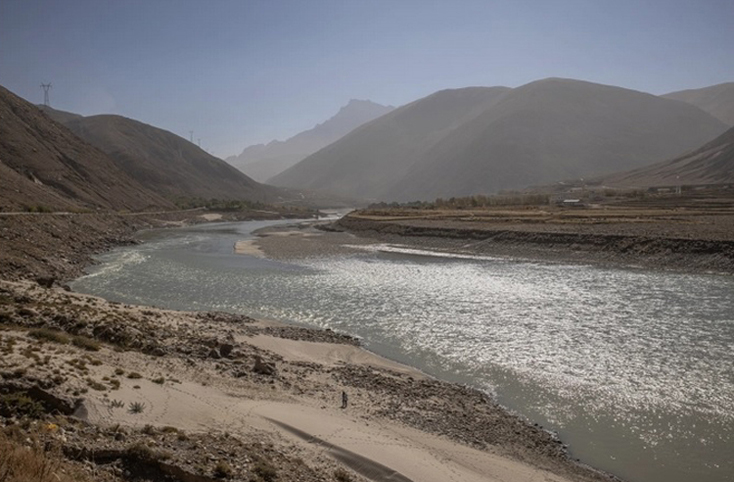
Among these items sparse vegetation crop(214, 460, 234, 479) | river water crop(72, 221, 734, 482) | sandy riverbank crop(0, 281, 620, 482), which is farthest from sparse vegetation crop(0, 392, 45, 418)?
river water crop(72, 221, 734, 482)

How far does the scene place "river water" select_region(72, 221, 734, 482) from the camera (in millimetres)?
12477

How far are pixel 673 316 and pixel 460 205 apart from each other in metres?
81.0

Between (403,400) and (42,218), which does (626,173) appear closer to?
(42,218)

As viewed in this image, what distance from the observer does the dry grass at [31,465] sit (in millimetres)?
6312

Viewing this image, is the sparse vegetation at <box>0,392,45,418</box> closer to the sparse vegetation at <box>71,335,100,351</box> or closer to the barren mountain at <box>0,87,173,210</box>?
the sparse vegetation at <box>71,335,100,351</box>

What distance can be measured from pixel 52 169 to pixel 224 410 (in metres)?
82.3

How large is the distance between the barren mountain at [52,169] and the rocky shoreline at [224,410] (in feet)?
148

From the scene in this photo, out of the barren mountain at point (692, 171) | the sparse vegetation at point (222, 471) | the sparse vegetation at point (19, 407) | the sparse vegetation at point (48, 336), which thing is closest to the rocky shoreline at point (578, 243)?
the sparse vegetation at point (222, 471)

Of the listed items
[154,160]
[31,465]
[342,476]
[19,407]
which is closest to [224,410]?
[342,476]

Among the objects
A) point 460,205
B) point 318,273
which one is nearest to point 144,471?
point 318,273

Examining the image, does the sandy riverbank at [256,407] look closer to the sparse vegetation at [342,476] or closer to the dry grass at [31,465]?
the sparse vegetation at [342,476]

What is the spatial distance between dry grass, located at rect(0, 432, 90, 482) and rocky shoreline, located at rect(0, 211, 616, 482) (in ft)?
0.24

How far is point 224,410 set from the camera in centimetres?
1105

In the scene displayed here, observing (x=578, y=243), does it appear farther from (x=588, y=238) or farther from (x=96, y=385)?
(x=96, y=385)
